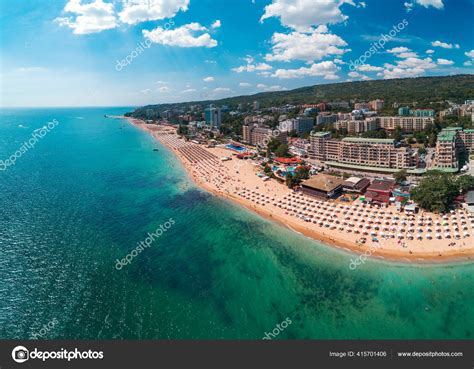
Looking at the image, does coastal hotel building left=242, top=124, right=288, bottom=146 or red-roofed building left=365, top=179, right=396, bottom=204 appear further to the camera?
coastal hotel building left=242, top=124, right=288, bottom=146

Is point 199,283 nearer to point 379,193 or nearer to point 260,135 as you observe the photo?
point 379,193

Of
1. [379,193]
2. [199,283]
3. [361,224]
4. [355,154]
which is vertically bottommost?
[199,283]

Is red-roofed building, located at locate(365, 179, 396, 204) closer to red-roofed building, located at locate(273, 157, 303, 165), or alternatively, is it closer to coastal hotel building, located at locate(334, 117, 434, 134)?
red-roofed building, located at locate(273, 157, 303, 165)

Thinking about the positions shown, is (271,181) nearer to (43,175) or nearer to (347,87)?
(43,175)

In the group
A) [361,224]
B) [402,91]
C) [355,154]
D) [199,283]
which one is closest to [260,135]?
[355,154]

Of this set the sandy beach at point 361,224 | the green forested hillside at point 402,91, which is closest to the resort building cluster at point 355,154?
the sandy beach at point 361,224

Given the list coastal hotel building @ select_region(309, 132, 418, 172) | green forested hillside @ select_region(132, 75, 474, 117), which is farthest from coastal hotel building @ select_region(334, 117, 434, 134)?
green forested hillside @ select_region(132, 75, 474, 117)
